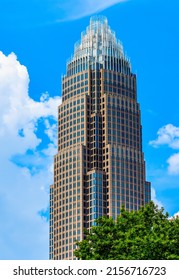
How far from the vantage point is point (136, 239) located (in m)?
56.4

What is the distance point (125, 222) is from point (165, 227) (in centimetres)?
554

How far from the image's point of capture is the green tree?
53.9m

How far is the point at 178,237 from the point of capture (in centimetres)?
5931

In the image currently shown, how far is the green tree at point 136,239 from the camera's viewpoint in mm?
53875

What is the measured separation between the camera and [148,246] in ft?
177

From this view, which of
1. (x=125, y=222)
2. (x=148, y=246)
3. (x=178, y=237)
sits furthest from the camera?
(x=125, y=222)
